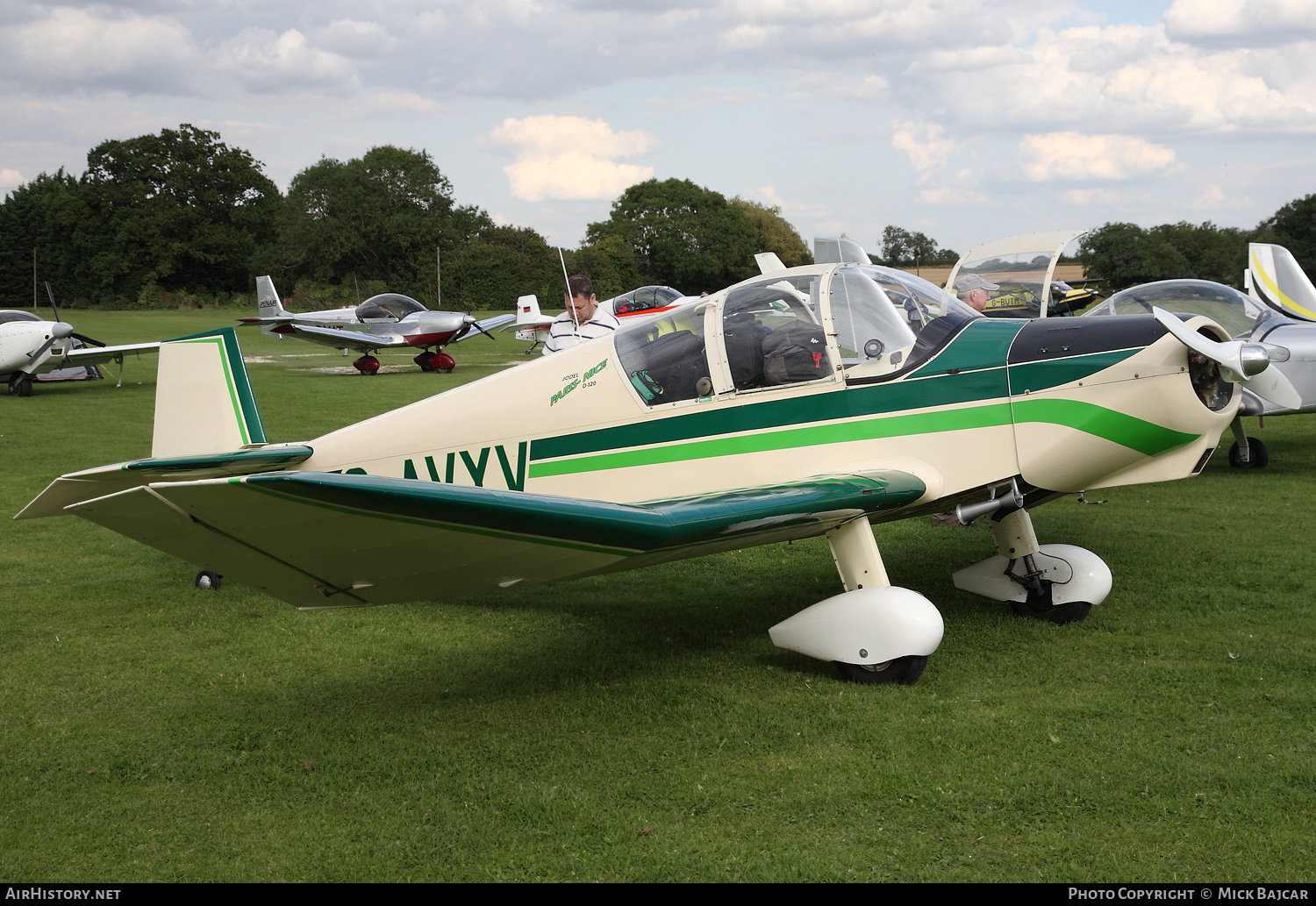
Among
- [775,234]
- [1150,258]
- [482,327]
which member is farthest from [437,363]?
[775,234]

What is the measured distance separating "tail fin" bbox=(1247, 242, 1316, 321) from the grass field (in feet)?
20.0

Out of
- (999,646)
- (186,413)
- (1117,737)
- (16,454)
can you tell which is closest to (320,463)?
(186,413)

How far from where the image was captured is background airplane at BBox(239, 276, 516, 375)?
1043 inches

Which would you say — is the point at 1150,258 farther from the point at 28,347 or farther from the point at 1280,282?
the point at 28,347

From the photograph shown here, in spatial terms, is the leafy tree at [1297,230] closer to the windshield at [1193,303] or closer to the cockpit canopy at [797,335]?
the windshield at [1193,303]

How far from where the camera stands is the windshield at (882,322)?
15.0 feet

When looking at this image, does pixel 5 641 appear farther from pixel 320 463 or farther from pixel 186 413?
pixel 320 463

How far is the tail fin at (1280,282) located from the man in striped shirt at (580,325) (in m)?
9.15

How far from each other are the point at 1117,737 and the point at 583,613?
3.20 meters

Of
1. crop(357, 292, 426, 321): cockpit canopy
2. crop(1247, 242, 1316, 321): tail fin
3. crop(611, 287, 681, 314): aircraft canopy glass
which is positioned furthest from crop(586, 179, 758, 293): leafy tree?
crop(1247, 242, 1316, 321): tail fin

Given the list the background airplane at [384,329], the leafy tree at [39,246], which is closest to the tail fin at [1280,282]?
the background airplane at [384,329]

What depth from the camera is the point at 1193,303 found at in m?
9.73

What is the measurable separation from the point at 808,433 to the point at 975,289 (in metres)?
2.83

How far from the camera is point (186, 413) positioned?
5105mm
